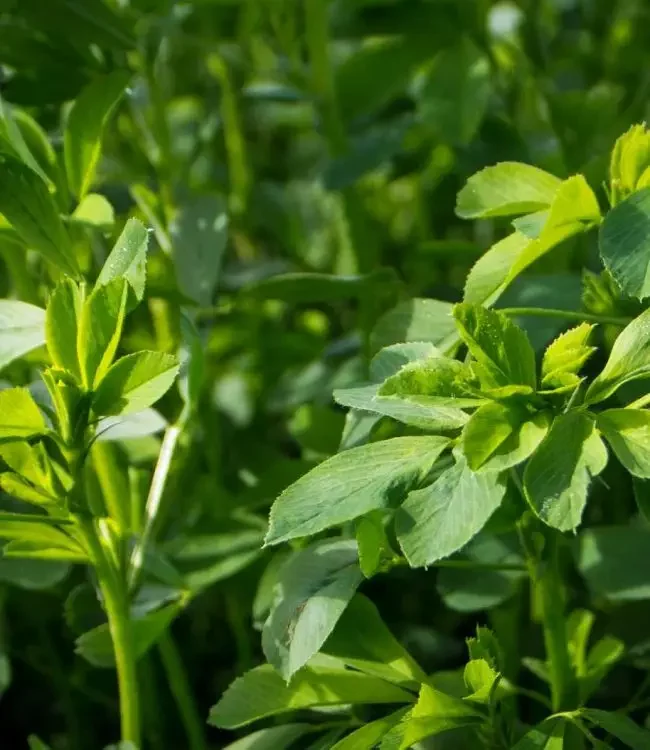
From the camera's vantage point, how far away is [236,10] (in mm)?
1018

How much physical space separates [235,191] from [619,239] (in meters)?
0.64

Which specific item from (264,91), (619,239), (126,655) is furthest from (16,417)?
(264,91)

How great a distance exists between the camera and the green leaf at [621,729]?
45 cm

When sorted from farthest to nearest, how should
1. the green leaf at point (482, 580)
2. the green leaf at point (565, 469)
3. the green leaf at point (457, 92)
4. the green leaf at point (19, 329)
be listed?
the green leaf at point (457, 92)
the green leaf at point (482, 580)
the green leaf at point (19, 329)
the green leaf at point (565, 469)

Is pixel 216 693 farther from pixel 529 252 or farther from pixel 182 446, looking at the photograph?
pixel 529 252

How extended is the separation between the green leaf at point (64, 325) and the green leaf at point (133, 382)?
0.08 feet

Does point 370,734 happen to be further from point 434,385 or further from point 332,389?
point 332,389

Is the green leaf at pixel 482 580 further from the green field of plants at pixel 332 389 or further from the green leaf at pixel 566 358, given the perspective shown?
the green leaf at pixel 566 358

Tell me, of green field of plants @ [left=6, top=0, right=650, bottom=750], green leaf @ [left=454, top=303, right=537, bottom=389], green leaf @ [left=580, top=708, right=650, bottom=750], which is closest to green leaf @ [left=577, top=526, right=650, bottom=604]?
green field of plants @ [left=6, top=0, right=650, bottom=750]

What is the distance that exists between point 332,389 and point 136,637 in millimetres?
290

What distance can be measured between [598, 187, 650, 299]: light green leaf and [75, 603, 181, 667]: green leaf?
280 mm

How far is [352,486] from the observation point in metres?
0.41

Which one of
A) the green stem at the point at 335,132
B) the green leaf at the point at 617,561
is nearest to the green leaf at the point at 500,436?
the green leaf at the point at 617,561

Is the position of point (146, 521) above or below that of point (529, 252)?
below
